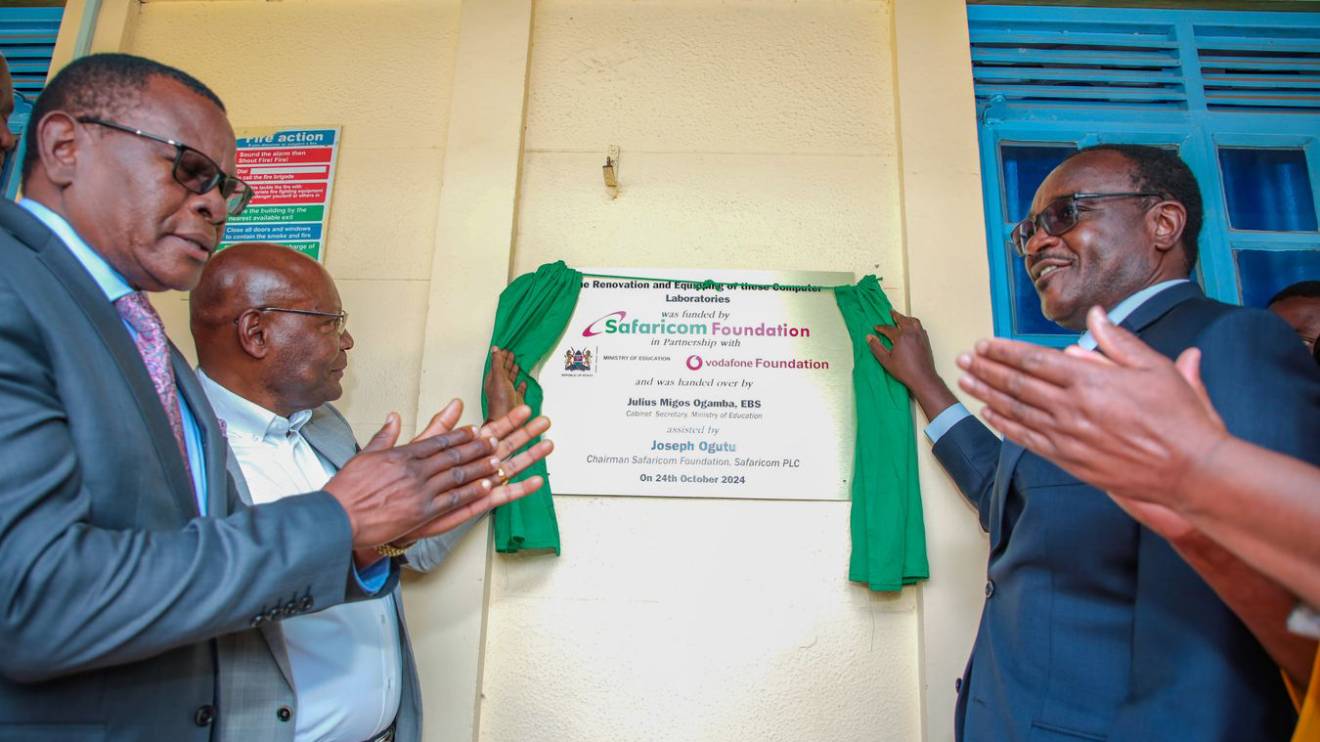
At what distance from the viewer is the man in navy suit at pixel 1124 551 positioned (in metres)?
1.27

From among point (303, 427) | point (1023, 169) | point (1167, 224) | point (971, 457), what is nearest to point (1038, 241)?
point (1167, 224)

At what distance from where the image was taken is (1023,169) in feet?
9.54

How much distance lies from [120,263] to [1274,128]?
3.59 metres

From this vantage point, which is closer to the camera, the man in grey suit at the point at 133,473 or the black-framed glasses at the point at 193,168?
the man in grey suit at the point at 133,473

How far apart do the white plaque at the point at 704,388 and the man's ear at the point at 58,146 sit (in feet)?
4.76

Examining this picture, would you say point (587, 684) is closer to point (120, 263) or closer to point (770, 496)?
point (770, 496)

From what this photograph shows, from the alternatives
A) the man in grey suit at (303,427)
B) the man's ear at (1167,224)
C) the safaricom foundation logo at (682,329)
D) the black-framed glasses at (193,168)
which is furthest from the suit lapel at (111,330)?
the man's ear at (1167,224)

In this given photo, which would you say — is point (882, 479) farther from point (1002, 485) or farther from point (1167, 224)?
point (1167, 224)

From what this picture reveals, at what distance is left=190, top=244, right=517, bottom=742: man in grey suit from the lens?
1821 millimetres

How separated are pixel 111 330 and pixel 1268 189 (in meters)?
3.52

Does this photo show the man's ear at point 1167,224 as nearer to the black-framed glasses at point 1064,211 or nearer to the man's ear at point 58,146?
the black-framed glasses at point 1064,211

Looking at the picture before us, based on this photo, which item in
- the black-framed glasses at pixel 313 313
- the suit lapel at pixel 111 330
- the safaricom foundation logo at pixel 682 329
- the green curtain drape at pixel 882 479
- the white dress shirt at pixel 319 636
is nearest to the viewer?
the suit lapel at pixel 111 330

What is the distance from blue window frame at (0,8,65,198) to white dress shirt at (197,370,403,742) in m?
1.95

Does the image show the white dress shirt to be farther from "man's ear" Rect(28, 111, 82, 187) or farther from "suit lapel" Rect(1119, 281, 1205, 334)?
"suit lapel" Rect(1119, 281, 1205, 334)
